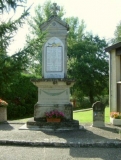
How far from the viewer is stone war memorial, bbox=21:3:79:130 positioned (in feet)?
37.7

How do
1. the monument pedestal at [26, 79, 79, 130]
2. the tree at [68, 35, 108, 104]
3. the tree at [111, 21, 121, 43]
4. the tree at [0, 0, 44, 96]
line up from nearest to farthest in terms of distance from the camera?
the tree at [0, 0, 44, 96], the monument pedestal at [26, 79, 79, 130], the tree at [68, 35, 108, 104], the tree at [111, 21, 121, 43]

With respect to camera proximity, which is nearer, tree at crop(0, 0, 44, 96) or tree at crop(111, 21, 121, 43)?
tree at crop(0, 0, 44, 96)

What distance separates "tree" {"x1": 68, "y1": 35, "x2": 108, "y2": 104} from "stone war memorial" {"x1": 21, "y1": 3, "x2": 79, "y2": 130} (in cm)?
2402

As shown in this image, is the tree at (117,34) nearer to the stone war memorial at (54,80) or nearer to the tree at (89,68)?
the tree at (89,68)

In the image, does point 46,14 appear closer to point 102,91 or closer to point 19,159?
point 102,91

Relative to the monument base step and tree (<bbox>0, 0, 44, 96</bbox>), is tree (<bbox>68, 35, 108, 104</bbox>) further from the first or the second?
tree (<bbox>0, 0, 44, 96</bbox>)

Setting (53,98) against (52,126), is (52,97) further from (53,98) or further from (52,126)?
(52,126)

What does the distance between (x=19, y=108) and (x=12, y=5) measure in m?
16.5

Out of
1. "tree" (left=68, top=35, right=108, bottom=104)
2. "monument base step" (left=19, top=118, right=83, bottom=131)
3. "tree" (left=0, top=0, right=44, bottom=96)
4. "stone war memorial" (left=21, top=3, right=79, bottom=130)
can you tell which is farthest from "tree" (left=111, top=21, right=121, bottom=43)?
"tree" (left=0, top=0, right=44, bottom=96)

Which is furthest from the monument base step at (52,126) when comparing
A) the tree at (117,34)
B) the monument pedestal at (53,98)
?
the tree at (117,34)

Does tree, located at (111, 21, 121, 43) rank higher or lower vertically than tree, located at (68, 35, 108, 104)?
higher

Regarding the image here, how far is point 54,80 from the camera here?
1140cm

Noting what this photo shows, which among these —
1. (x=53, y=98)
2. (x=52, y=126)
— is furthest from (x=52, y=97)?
(x=52, y=126)

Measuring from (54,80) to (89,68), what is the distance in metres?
25.0
